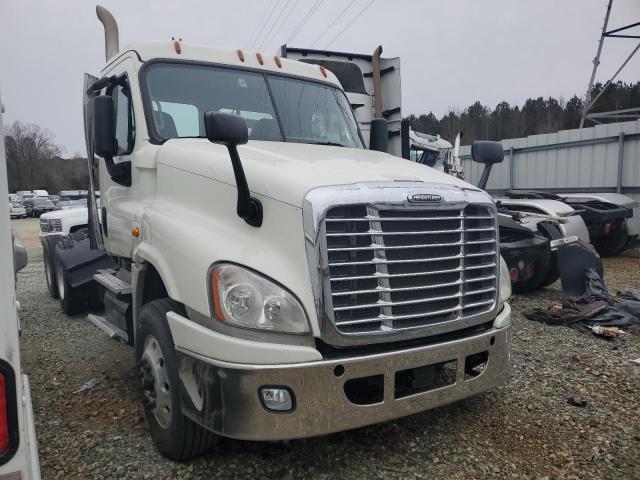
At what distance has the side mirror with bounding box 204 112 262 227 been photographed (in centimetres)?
257

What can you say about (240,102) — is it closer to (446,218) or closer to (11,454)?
(446,218)

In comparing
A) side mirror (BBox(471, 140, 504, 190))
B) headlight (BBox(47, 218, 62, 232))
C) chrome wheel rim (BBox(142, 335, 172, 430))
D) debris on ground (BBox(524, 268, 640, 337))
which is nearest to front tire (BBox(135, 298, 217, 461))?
chrome wheel rim (BBox(142, 335, 172, 430))

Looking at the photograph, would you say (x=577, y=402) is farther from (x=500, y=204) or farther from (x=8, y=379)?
(x=500, y=204)

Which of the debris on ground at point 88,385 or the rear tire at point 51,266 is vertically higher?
the rear tire at point 51,266

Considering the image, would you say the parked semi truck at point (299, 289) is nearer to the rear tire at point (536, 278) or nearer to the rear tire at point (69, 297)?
the rear tire at point (69, 297)

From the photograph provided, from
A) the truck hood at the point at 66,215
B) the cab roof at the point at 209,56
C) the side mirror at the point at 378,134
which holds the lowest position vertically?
the truck hood at the point at 66,215

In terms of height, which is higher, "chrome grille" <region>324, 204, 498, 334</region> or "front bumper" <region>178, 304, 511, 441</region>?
"chrome grille" <region>324, 204, 498, 334</region>

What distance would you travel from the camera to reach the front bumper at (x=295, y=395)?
2420mm

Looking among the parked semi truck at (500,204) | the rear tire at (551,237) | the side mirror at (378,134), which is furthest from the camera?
the rear tire at (551,237)

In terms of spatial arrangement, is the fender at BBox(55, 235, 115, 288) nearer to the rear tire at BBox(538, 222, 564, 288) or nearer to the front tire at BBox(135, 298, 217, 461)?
the front tire at BBox(135, 298, 217, 461)

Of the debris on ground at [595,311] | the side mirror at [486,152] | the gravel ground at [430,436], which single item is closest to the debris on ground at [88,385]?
the gravel ground at [430,436]

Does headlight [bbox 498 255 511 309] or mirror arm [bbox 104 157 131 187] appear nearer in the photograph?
headlight [bbox 498 255 511 309]

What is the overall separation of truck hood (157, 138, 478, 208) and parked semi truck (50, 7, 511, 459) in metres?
0.01

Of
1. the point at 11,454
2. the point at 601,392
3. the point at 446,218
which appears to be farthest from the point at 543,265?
the point at 11,454
